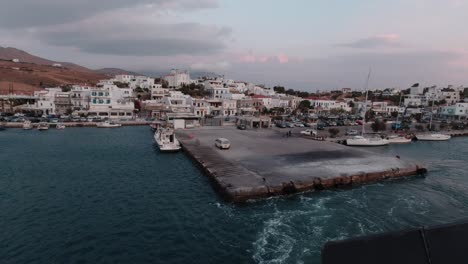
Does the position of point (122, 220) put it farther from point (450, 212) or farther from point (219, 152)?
point (450, 212)

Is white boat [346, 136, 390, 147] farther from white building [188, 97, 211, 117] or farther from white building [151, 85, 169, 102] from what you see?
white building [151, 85, 169, 102]

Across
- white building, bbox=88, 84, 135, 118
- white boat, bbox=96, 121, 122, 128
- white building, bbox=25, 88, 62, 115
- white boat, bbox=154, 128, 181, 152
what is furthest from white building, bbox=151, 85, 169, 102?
white boat, bbox=154, 128, 181, 152

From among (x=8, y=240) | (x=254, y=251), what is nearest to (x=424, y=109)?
(x=254, y=251)

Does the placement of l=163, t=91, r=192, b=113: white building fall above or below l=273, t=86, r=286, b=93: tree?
below

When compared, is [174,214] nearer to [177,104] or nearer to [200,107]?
[200,107]

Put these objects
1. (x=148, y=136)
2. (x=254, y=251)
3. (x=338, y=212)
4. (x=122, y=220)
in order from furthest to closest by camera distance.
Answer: (x=148, y=136) → (x=338, y=212) → (x=122, y=220) → (x=254, y=251)

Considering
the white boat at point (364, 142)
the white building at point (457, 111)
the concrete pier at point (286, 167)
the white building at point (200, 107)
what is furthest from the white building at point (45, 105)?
the white building at point (457, 111)
